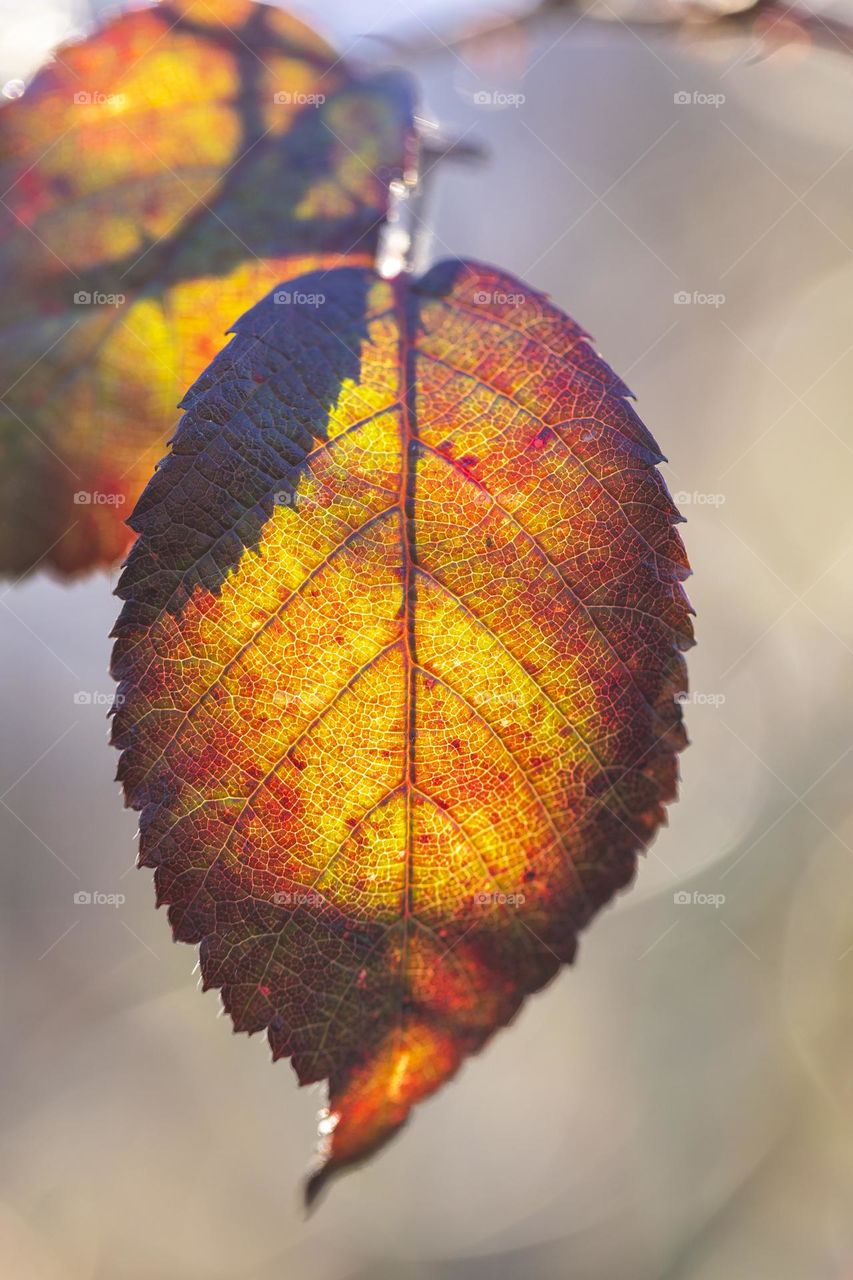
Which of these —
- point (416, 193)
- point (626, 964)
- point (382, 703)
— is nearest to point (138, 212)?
point (416, 193)

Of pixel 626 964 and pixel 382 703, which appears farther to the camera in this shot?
pixel 626 964

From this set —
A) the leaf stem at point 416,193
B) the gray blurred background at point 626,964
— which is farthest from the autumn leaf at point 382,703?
the gray blurred background at point 626,964

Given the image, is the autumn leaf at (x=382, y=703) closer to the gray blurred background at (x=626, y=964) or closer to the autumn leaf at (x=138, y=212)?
the autumn leaf at (x=138, y=212)

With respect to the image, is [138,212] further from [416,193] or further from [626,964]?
[626,964]

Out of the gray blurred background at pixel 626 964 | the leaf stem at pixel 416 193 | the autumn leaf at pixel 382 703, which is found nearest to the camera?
the autumn leaf at pixel 382 703

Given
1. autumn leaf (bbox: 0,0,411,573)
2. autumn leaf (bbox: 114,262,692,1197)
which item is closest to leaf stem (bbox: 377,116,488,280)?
autumn leaf (bbox: 0,0,411,573)

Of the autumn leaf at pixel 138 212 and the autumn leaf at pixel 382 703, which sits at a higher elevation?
the autumn leaf at pixel 138 212

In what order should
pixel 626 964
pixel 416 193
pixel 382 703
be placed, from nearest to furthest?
pixel 382 703 < pixel 416 193 < pixel 626 964
